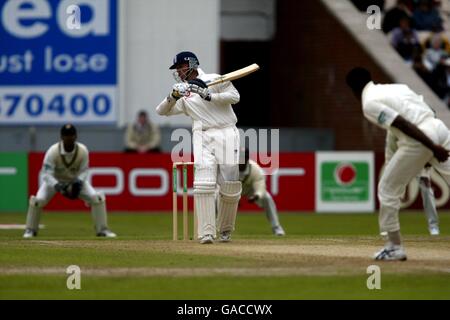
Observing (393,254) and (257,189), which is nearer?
(393,254)

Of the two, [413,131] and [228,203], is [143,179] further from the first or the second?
[413,131]

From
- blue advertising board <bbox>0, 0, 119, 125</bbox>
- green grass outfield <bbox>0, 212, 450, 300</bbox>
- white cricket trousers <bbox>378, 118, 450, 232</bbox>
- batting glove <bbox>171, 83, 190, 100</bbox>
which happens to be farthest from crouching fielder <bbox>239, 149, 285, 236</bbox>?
blue advertising board <bbox>0, 0, 119, 125</bbox>

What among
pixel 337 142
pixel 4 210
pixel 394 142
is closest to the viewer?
pixel 394 142

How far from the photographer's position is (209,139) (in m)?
15.3

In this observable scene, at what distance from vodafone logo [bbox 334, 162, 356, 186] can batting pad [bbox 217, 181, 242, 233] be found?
13.0m

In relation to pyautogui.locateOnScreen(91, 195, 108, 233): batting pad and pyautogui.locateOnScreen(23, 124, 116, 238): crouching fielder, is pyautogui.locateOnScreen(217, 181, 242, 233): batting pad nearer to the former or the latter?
pyautogui.locateOnScreen(23, 124, 116, 238): crouching fielder

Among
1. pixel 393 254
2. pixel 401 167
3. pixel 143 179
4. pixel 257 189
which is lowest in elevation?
pixel 393 254

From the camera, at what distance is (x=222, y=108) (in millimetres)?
15391

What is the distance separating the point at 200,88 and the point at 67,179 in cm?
686

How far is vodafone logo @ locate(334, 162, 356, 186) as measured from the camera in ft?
93.6

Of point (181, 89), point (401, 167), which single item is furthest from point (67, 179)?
point (401, 167)

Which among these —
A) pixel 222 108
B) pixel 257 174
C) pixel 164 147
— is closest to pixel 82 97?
pixel 164 147
